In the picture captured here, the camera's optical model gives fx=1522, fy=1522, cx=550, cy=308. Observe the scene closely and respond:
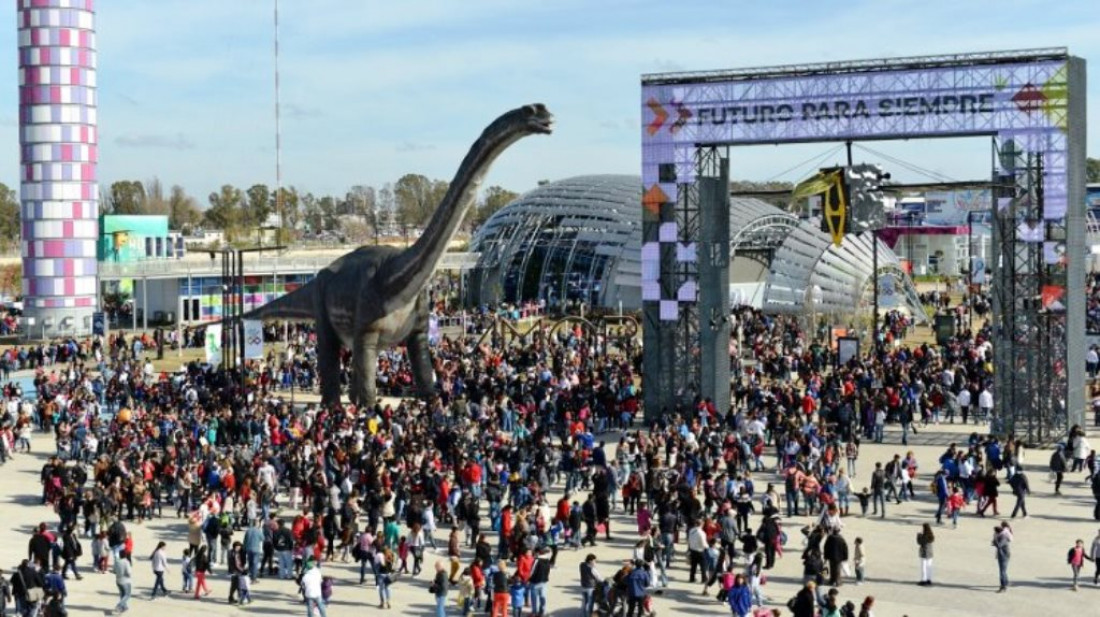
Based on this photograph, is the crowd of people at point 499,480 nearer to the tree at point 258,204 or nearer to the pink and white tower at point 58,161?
the pink and white tower at point 58,161

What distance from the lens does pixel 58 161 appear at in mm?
61344

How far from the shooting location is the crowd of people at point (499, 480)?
20.7 m

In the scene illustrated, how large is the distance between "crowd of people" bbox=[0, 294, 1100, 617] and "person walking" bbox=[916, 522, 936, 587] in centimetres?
4

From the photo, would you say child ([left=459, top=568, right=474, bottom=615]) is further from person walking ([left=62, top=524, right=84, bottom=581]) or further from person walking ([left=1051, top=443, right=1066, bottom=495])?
person walking ([left=1051, top=443, right=1066, bottom=495])

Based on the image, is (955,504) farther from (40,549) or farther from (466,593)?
(40,549)

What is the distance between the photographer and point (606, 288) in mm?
66875

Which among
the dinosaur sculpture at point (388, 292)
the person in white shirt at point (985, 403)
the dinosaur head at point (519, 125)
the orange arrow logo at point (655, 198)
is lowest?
the person in white shirt at point (985, 403)

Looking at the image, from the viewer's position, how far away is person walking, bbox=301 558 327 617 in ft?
63.6

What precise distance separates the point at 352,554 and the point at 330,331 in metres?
14.9

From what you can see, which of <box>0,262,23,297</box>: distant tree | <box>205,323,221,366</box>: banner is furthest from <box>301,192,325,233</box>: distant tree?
<box>205,323,221,366</box>: banner

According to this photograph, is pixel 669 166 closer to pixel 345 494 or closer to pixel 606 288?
pixel 345 494

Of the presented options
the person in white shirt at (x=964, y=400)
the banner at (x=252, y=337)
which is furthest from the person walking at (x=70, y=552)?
the person in white shirt at (x=964, y=400)

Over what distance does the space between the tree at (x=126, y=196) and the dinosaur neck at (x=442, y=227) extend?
419 feet

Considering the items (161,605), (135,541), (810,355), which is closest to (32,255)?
(810,355)
